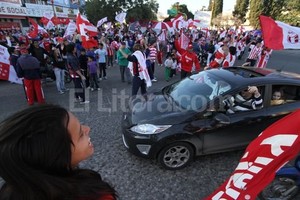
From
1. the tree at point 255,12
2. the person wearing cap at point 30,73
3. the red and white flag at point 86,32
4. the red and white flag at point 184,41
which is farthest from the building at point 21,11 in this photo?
the tree at point 255,12

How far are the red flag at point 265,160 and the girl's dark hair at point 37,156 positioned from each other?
5.80ft

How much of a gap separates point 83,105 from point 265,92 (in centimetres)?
525

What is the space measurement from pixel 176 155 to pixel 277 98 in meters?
2.14

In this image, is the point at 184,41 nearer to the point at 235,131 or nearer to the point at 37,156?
the point at 235,131

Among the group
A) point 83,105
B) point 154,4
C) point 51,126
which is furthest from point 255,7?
point 51,126

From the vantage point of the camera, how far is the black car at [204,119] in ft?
12.4

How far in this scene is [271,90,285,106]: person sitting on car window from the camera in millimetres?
4199

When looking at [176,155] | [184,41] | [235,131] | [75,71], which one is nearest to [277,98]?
[235,131]

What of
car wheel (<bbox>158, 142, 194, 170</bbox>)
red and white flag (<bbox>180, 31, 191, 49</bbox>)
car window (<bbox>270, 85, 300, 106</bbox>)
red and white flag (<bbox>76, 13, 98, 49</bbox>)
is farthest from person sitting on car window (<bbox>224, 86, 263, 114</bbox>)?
red and white flag (<bbox>180, 31, 191, 49</bbox>)

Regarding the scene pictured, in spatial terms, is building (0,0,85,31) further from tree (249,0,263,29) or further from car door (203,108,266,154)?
tree (249,0,263,29)

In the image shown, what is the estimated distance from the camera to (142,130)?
3.84m

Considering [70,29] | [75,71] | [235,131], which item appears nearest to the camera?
[235,131]

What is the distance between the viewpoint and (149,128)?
3.80 meters

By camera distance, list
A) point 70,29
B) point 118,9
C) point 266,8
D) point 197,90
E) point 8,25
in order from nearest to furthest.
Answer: point 197,90 < point 70,29 < point 8,25 < point 118,9 < point 266,8
